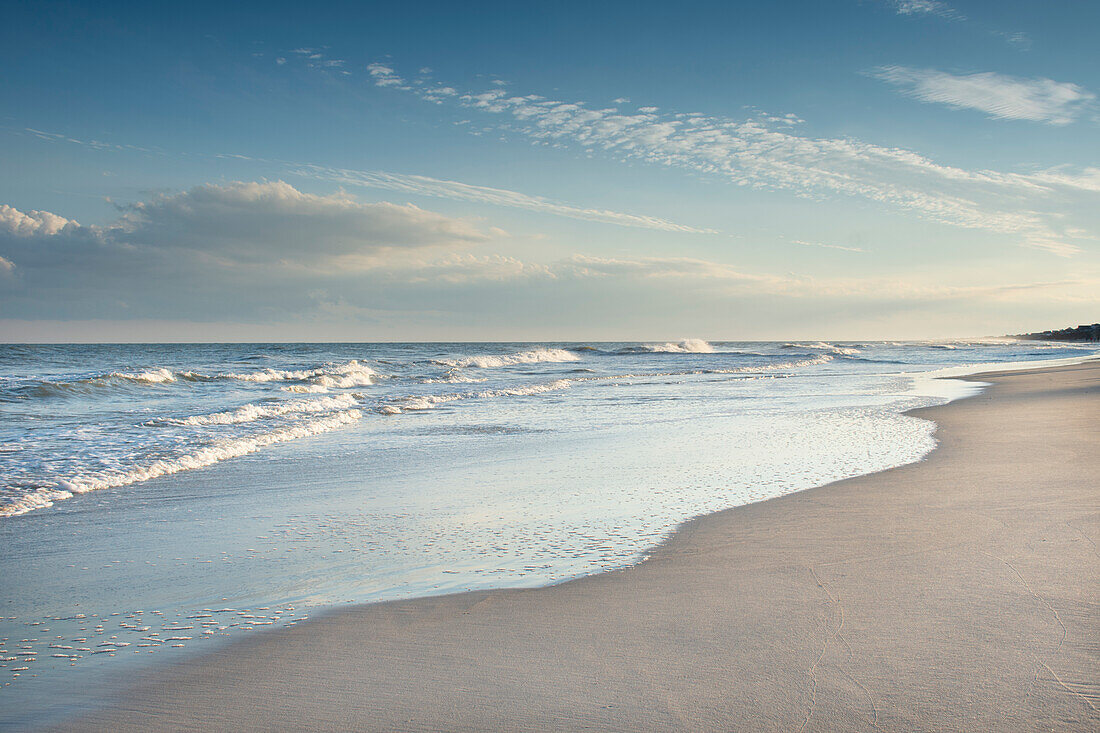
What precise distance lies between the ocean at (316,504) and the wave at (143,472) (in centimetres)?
3

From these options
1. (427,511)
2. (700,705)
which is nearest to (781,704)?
(700,705)

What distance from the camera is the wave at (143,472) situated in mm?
5943

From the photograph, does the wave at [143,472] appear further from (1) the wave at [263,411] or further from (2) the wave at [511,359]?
(2) the wave at [511,359]

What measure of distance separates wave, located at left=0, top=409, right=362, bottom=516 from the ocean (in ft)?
0.11

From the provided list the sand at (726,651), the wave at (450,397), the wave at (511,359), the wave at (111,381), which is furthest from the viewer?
the wave at (511,359)

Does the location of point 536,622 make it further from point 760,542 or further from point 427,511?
point 427,511

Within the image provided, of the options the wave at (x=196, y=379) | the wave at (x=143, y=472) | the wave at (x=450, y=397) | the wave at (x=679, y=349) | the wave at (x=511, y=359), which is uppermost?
the wave at (x=679, y=349)

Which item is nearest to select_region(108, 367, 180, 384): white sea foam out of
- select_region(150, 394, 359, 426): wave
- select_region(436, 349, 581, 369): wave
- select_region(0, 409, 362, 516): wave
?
select_region(150, 394, 359, 426): wave

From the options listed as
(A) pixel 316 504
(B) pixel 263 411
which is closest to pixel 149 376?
(B) pixel 263 411

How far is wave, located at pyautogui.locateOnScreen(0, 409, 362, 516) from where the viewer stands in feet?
19.5

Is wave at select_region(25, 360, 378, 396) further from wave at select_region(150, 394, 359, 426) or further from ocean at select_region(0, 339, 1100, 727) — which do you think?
ocean at select_region(0, 339, 1100, 727)

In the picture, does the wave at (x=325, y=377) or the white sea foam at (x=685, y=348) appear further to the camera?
the white sea foam at (x=685, y=348)

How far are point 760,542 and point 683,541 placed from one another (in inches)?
18.7

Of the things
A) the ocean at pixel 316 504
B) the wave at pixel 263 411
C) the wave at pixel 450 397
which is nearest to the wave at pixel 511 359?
the wave at pixel 450 397
